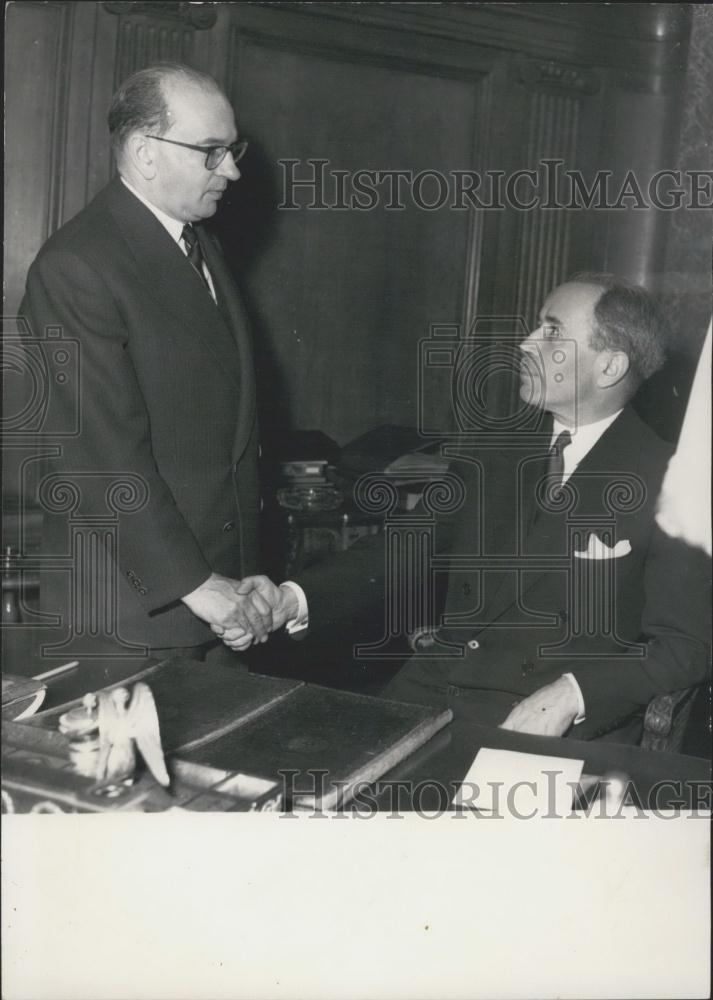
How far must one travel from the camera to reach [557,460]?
7.93 ft

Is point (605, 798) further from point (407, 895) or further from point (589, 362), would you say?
point (589, 362)

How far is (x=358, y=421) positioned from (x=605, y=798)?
287 centimetres

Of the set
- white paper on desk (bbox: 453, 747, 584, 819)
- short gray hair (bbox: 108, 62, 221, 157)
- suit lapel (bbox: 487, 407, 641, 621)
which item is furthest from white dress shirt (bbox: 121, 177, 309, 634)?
white paper on desk (bbox: 453, 747, 584, 819)

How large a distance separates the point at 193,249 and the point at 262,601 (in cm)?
98

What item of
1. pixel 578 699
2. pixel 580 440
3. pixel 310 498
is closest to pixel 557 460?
pixel 580 440

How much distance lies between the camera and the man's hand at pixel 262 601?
2.38 metres

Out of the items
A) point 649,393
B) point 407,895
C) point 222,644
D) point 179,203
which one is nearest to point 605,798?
point 407,895

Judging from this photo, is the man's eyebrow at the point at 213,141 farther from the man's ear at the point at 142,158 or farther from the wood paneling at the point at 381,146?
the wood paneling at the point at 381,146

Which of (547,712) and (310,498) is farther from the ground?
(310,498)

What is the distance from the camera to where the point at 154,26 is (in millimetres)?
3432

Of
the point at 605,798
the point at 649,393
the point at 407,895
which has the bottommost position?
the point at 407,895

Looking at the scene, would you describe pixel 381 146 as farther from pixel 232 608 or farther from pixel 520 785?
pixel 520 785

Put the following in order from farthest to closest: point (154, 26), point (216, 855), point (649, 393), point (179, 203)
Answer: point (649, 393)
point (154, 26)
point (179, 203)
point (216, 855)

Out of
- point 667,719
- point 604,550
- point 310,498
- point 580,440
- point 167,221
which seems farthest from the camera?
point 310,498
